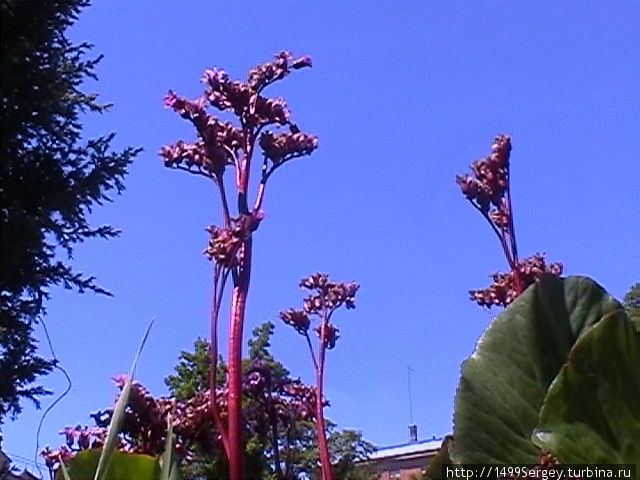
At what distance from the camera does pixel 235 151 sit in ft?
2.58

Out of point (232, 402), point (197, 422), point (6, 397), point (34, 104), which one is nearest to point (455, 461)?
point (232, 402)

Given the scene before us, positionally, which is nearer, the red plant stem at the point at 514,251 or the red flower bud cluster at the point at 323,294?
the red plant stem at the point at 514,251

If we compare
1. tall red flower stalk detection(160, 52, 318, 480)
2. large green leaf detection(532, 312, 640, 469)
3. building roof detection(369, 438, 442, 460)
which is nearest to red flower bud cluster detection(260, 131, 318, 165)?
tall red flower stalk detection(160, 52, 318, 480)

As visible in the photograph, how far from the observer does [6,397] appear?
6.93 metres

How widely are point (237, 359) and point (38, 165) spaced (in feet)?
24.6

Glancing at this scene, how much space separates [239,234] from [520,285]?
278 millimetres

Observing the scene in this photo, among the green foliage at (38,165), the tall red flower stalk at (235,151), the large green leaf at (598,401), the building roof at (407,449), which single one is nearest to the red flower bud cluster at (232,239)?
the tall red flower stalk at (235,151)

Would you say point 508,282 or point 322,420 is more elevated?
point 508,282

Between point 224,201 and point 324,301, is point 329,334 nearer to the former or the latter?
point 324,301

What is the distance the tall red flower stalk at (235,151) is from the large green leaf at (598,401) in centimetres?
26

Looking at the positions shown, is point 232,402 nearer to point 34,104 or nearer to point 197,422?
point 197,422

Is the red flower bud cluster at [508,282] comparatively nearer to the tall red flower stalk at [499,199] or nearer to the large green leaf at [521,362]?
the tall red flower stalk at [499,199]

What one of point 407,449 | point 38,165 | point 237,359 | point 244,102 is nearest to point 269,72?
point 244,102

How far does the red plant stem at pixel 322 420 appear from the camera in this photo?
711 mm
